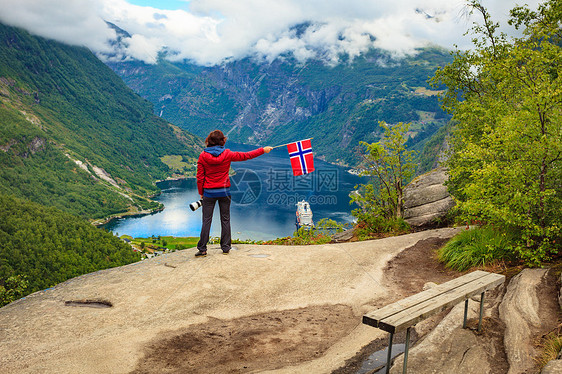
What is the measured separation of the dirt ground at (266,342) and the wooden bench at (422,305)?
62cm

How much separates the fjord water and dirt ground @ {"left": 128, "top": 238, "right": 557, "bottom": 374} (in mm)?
98342

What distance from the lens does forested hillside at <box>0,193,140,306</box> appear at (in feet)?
341

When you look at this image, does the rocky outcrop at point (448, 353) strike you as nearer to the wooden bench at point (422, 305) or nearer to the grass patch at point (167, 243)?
the wooden bench at point (422, 305)

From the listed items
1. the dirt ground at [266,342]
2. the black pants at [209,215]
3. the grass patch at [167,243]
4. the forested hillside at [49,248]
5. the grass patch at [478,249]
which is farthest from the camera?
the grass patch at [167,243]

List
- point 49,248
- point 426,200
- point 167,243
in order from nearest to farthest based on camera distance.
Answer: point 426,200, point 49,248, point 167,243

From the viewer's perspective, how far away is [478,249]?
29.5 feet

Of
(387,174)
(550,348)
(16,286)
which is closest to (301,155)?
(387,174)

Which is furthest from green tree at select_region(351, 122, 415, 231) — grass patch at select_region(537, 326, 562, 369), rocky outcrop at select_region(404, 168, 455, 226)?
grass patch at select_region(537, 326, 562, 369)

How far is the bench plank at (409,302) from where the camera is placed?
4.76 meters

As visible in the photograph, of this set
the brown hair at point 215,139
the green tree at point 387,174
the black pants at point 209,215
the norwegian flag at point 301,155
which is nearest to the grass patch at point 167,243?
the green tree at point 387,174

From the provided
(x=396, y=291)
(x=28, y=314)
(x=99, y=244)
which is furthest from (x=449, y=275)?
(x=99, y=244)

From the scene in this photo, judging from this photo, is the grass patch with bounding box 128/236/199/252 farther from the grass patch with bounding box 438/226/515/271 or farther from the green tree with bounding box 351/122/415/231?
the grass patch with bounding box 438/226/515/271

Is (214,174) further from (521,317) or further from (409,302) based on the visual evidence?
(521,317)

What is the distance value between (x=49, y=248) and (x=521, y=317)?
420 ft
